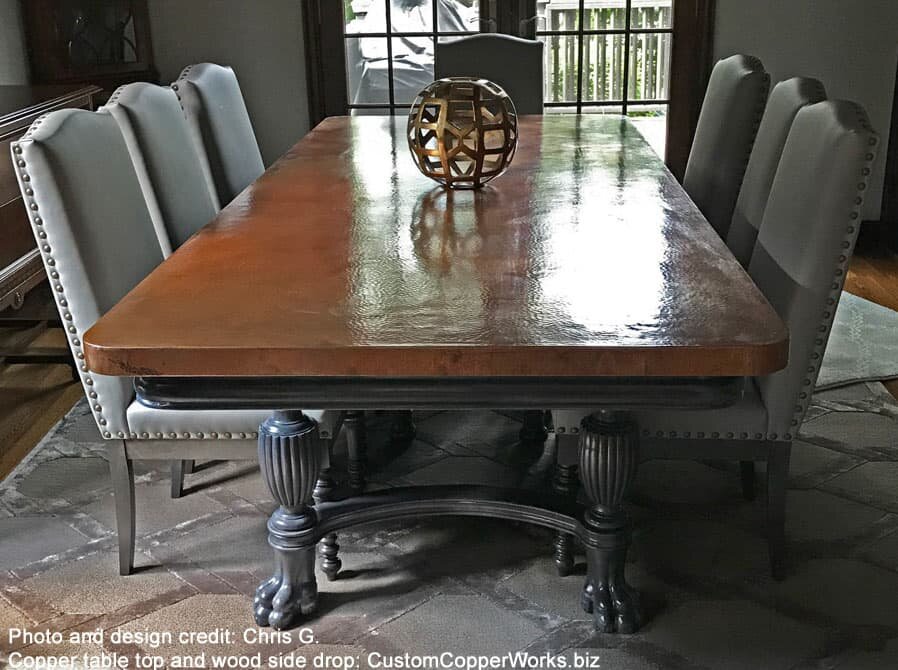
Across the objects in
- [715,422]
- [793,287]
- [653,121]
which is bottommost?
[715,422]

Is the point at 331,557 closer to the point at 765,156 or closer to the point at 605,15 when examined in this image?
the point at 765,156

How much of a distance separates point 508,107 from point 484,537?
3.31ft

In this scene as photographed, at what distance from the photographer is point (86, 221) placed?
2.07 meters

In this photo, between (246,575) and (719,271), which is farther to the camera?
(246,575)

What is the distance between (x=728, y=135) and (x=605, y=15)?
7.27 feet

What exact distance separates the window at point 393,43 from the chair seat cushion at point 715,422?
10.1 ft

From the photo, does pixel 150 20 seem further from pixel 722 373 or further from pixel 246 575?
pixel 722 373

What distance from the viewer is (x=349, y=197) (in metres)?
2.50

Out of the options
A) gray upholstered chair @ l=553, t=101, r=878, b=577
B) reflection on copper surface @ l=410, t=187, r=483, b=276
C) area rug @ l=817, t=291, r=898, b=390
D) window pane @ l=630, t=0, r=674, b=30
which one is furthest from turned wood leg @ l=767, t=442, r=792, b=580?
window pane @ l=630, t=0, r=674, b=30

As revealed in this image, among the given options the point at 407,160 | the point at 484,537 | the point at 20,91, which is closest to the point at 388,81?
the point at 20,91

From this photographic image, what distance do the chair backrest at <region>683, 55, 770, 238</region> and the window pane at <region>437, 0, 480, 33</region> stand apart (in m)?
1.98

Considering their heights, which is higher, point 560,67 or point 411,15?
point 411,15

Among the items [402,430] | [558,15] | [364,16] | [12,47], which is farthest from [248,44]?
[402,430]

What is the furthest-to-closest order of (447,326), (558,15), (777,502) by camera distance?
1. (558,15)
2. (777,502)
3. (447,326)
